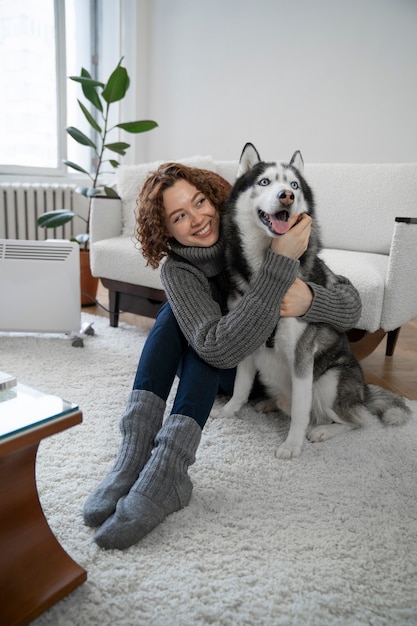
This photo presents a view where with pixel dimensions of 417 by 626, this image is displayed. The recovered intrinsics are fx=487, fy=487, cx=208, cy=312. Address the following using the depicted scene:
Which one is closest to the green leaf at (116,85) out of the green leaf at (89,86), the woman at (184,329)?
the green leaf at (89,86)

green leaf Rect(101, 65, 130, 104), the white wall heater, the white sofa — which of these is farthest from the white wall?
the white wall heater

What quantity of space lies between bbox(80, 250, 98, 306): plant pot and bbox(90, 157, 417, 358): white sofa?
33cm

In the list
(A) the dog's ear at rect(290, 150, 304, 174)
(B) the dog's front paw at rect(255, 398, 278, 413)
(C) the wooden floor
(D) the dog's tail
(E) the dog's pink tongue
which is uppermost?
(A) the dog's ear at rect(290, 150, 304, 174)

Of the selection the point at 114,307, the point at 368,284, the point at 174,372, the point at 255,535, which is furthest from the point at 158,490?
the point at 114,307

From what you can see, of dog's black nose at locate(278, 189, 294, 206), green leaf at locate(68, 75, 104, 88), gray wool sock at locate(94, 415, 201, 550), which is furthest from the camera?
green leaf at locate(68, 75, 104, 88)

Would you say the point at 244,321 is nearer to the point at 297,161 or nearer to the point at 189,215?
the point at 189,215

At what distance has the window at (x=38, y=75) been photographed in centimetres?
381

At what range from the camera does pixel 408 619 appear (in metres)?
0.82

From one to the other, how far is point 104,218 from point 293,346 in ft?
5.26

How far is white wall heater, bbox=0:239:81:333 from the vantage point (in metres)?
2.21

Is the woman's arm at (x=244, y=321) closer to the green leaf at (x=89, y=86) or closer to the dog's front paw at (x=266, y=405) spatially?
the dog's front paw at (x=266, y=405)

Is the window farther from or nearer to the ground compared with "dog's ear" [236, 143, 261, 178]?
farther from the ground

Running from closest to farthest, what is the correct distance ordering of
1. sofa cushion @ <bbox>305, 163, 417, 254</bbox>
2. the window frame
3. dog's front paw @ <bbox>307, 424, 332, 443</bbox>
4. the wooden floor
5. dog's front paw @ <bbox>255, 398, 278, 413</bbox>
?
dog's front paw @ <bbox>307, 424, 332, 443</bbox> < dog's front paw @ <bbox>255, 398, 278, 413</bbox> < the wooden floor < sofa cushion @ <bbox>305, 163, 417, 254</bbox> < the window frame

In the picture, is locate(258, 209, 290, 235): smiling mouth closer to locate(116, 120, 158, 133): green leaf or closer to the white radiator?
locate(116, 120, 158, 133): green leaf
